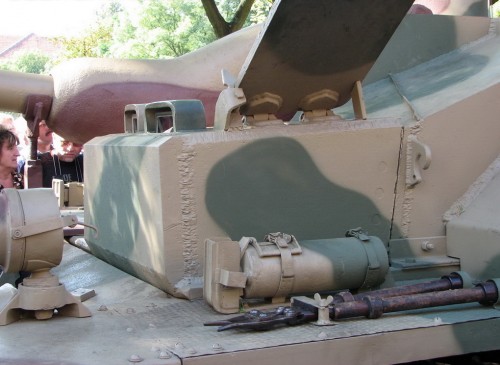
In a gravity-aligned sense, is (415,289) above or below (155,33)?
below

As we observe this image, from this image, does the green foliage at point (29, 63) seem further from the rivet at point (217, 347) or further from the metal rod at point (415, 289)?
the rivet at point (217, 347)

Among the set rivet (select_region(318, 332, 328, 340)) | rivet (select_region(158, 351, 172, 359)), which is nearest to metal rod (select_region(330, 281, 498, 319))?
rivet (select_region(318, 332, 328, 340))

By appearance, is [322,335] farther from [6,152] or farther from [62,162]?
[62,162]

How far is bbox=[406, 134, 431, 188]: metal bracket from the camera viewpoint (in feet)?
11.8

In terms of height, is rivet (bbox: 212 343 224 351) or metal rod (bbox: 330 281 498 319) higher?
metal rod (bbox: 330 281 498 319)

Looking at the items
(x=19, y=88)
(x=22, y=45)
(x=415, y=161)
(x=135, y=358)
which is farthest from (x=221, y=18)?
(x=22, y=45)

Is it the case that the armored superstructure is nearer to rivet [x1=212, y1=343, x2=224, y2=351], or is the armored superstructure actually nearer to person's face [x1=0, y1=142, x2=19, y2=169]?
rivet [x1=212, y1=343, x2=224, y2=351]

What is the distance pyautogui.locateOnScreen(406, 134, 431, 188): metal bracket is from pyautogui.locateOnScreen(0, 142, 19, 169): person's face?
101 inches

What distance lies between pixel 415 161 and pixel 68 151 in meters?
4.38

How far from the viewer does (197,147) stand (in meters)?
3.32

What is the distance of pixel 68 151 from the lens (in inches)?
289

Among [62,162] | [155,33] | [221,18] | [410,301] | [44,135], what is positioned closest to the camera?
[410,301]

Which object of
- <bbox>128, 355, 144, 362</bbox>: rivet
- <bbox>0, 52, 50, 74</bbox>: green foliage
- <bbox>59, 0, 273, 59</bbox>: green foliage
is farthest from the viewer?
<bbox>0, 52, 50, 74</bbox>: green foliage

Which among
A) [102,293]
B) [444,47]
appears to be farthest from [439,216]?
[102,293]
